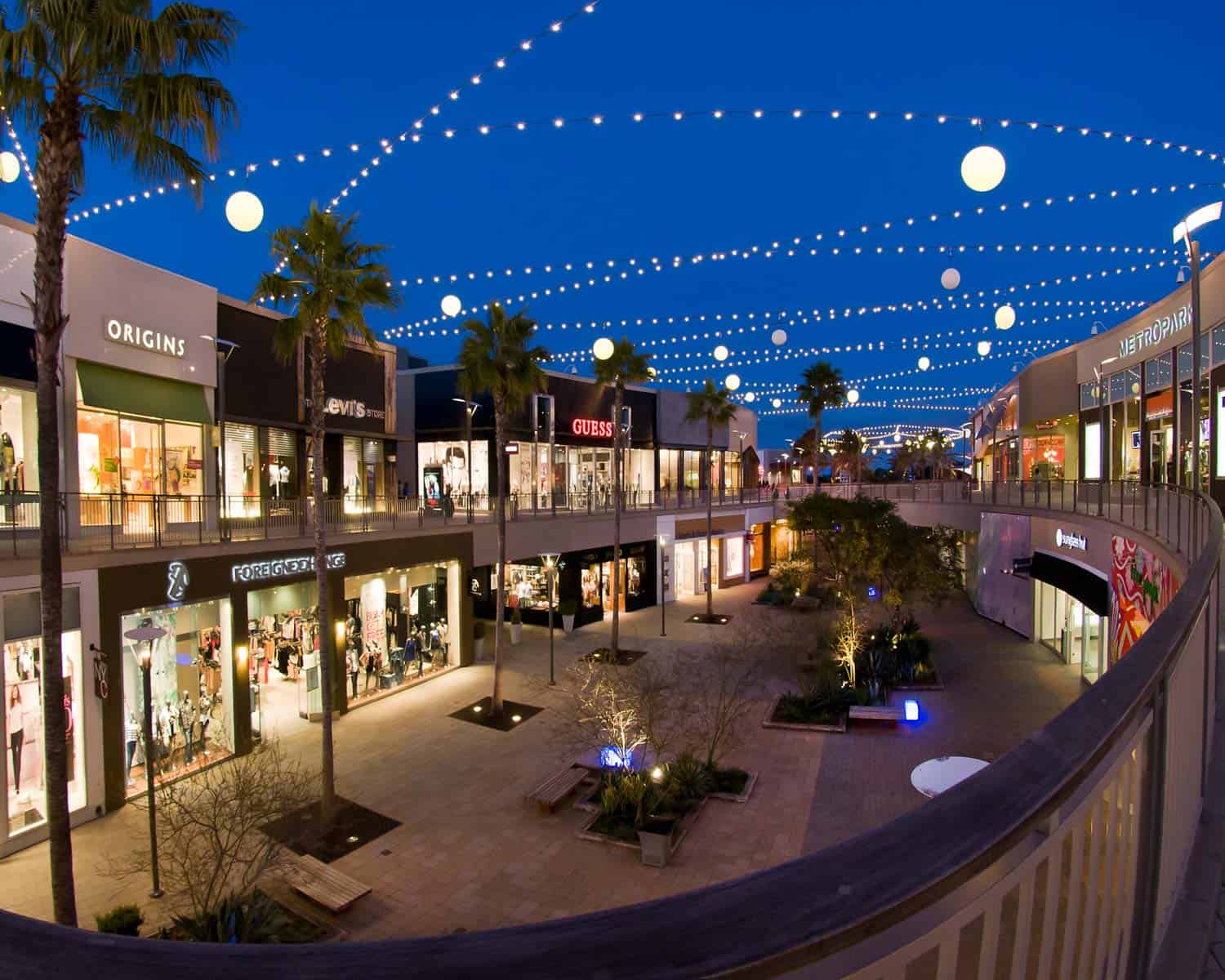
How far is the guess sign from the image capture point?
3828cm

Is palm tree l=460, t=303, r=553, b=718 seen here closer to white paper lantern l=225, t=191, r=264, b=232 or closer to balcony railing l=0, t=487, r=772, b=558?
balcony railing l=0, t=487, r=772, b=558

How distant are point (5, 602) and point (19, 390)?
17.6 ft

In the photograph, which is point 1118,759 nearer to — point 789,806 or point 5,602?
point 789,806

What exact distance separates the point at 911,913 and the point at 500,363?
2022 centimetres

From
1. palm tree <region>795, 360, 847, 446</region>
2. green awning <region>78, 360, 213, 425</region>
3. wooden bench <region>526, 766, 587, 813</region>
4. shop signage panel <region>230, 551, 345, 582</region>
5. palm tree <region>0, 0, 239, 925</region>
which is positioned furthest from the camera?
palm tree <region>795, 360, 847, 446</region>

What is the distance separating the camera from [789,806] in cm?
1465

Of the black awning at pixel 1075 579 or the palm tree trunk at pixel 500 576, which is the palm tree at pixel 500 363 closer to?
the palm tree trunk at pixel 500 576

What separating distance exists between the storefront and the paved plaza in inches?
38.8

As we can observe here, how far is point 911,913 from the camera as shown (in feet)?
4.25

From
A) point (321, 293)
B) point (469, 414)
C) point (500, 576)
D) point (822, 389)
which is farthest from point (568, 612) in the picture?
point (822, 389)

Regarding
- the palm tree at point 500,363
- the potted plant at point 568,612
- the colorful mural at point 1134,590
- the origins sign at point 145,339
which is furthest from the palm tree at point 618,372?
the colorful mural at point 1134,590

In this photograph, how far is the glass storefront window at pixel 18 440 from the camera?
51.4ft

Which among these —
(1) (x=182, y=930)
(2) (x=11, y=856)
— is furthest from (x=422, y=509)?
(1) (x=182, y=930)

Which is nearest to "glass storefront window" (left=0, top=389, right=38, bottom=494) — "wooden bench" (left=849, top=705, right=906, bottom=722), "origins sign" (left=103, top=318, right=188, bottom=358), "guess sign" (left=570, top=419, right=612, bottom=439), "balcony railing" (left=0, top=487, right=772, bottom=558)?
"origins sign" (left=103, top=318, right=188, bottom=358)
